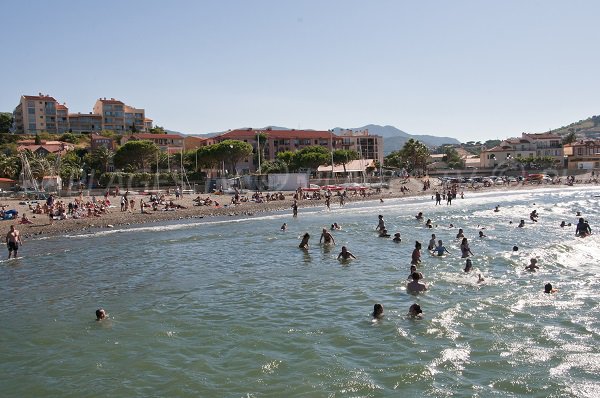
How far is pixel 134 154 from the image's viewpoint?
8294cm

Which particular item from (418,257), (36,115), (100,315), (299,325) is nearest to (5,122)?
(36,115)

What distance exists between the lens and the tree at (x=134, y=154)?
8269 centimetres

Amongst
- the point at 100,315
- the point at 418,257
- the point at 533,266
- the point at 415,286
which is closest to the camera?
the point at 100,315

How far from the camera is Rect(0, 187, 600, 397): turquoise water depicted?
32.8ft

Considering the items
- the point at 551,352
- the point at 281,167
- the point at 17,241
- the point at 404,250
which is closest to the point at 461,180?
the point at 281,167

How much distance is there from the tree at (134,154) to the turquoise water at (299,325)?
5897 cm

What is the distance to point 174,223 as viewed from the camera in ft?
138

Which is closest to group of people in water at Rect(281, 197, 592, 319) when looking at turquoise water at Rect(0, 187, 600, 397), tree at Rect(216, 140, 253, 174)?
turquoise water at Rect(0, 187, 600, 397)

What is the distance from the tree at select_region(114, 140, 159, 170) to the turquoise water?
59.0 m

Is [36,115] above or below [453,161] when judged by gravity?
above

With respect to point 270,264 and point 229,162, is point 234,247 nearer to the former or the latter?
point 270,264

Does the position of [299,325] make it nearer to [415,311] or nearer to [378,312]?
[378,312]

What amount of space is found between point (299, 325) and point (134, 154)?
74815mm

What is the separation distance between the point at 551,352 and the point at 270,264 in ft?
43.7
